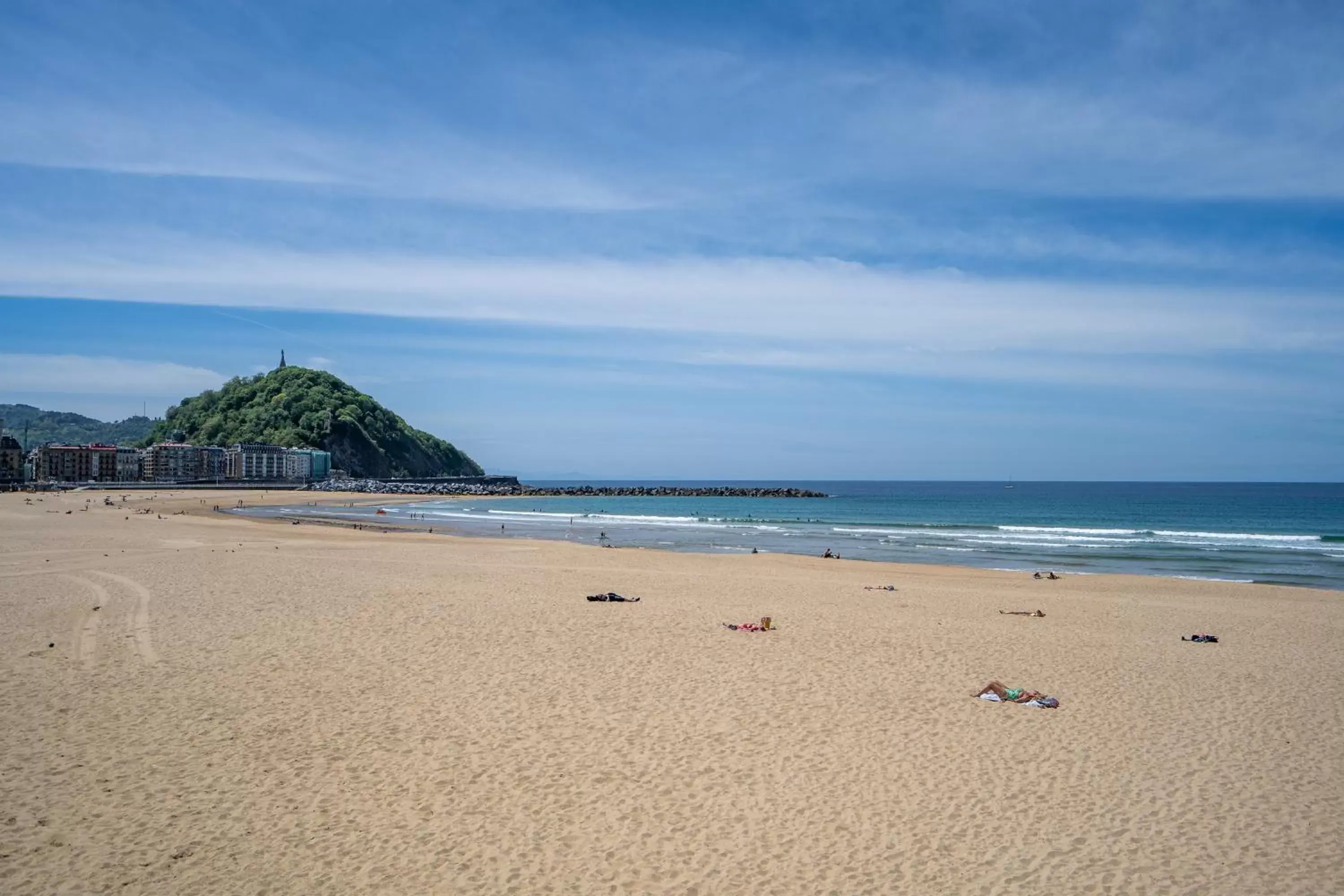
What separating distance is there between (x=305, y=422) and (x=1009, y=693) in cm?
14687

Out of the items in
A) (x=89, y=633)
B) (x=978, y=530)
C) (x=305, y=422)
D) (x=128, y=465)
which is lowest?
(x=978, y=530)

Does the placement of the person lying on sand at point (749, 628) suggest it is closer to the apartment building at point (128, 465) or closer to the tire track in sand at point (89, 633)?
the tire track in sand at point (89, 633)

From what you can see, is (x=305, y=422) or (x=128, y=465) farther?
(x=305, y=422)

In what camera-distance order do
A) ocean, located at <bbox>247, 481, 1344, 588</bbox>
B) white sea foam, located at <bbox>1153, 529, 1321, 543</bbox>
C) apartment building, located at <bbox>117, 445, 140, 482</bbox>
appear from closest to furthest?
1. ocean, located at <bbox>247, 481, 1344, 588</bbox>
2. white sea foam, located at <bbox>1153, 529, 1321, 543</bbox>
3. apartment building, located at <bbox>117, 445, 140, 482</bbox>

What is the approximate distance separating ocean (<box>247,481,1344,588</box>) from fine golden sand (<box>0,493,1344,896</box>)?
15.5 m

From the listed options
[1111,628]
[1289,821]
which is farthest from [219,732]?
[1111,628]

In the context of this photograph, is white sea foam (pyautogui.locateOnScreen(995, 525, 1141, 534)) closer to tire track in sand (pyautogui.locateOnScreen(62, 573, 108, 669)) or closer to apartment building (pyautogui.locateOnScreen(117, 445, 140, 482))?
tire track in sand (pyautogui.locateOnScreen(62, 573, 108, 669))

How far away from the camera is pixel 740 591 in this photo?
17625 millimetres

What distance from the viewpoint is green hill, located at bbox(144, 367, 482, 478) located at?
13938 centimetres

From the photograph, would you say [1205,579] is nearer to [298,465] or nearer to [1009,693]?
[1009,693]

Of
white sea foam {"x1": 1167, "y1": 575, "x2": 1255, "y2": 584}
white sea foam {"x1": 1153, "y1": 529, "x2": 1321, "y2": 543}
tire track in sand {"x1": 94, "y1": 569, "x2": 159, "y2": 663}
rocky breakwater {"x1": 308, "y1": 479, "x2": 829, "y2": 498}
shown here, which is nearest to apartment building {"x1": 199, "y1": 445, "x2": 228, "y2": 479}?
rocky breakwater {"x1": 308, "y1": 479, "x2": 829, "y2": 498}

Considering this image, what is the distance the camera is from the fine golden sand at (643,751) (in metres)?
5.22

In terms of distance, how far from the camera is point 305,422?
140 m

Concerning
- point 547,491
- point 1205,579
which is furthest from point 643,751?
point 547,491
